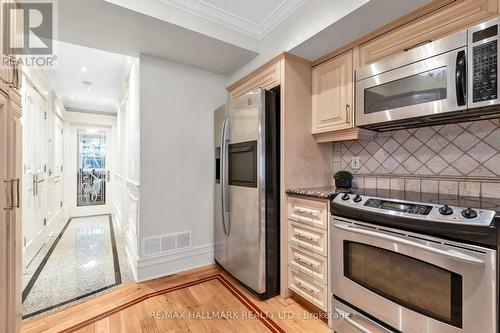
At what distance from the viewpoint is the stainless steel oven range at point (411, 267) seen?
3.36 feet

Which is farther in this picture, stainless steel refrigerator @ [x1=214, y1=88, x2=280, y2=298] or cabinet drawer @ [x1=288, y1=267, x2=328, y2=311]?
stainless steel refrigerator @ [x1=214, y1=88, x2=280, y2=298]

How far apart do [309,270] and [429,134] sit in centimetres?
142

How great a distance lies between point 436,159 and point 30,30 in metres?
3.57

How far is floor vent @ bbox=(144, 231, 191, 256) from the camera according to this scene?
244 cm

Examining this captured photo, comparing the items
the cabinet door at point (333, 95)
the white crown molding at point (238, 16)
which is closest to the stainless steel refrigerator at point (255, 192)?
the cabinet door at point (333, 95)

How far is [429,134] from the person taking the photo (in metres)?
1.73

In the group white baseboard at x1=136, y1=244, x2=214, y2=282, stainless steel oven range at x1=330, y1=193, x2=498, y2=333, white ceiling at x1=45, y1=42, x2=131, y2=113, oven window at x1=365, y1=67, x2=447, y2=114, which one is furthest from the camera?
white ceiling at x1=45, y1=42, x2=131, y2=113

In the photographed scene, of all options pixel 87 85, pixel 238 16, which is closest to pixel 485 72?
pixel 238 16

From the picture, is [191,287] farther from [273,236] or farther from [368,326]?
[368,326]

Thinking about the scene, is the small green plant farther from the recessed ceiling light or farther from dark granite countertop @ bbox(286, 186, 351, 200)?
the recessed ceiling light

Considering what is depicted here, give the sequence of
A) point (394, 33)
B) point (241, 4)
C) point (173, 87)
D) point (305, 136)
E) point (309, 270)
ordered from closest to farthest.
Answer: point (394, 33), point (309, 270), point (241, 4), point (305, 136), point (173, 87)

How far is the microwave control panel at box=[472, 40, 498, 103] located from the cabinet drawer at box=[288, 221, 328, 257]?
123 cm

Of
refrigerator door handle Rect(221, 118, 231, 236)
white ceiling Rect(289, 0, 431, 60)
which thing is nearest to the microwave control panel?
white ceiling Rect(289, 0, 431, 60)

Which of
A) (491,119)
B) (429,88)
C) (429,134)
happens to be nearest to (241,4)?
(429,88)
